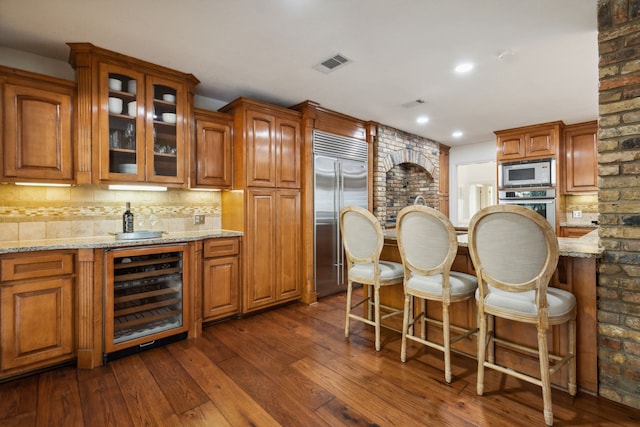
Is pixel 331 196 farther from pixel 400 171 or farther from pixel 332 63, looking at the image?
pixel 400 171

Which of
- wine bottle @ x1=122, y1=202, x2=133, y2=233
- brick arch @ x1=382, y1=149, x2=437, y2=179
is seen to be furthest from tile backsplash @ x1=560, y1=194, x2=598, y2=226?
wine bottle @ x1=122, y1=202, x2=133, y2=233

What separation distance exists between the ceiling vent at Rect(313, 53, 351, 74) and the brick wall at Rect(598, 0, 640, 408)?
1718 millimetres

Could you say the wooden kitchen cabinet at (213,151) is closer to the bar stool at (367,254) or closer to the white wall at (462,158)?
the bar stool at (367,254)

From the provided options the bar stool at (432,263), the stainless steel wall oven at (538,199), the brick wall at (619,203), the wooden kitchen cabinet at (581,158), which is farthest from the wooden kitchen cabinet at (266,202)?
the wooden kitchen cabinet at (581,158)

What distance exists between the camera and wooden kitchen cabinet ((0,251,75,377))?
204cm

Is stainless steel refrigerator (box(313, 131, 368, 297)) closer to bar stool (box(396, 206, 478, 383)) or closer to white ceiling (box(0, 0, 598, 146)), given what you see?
white ceiling (box(0, 0, 598, 146))

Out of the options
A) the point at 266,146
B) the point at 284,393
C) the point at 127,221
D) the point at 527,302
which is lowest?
the point at 284,393

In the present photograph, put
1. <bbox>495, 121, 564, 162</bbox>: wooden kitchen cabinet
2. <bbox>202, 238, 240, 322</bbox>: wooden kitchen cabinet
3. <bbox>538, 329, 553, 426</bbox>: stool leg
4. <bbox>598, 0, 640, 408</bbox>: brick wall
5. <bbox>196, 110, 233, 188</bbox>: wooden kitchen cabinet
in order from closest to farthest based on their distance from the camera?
<bbox>538, 329, 553, 426</bbox>: stool leg → <bbox>598, 0, 640, 408</bbox>: brick wall → <bbox>202, 238, 240, 322</bbox>: wooden kitchen cabinet → <bbox>196, 110, 233, 188</bbox>: wooden kitchen cabinet → <bbox>495, 121, 564, 162</bbox>: wooden kitchen cabinet

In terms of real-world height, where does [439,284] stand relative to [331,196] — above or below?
below

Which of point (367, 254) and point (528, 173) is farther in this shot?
point (528, 173)

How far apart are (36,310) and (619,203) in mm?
3851

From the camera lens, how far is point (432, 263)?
7.07 feet

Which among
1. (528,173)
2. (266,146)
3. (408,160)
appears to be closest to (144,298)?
(266,146)

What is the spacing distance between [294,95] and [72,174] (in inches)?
88.5
